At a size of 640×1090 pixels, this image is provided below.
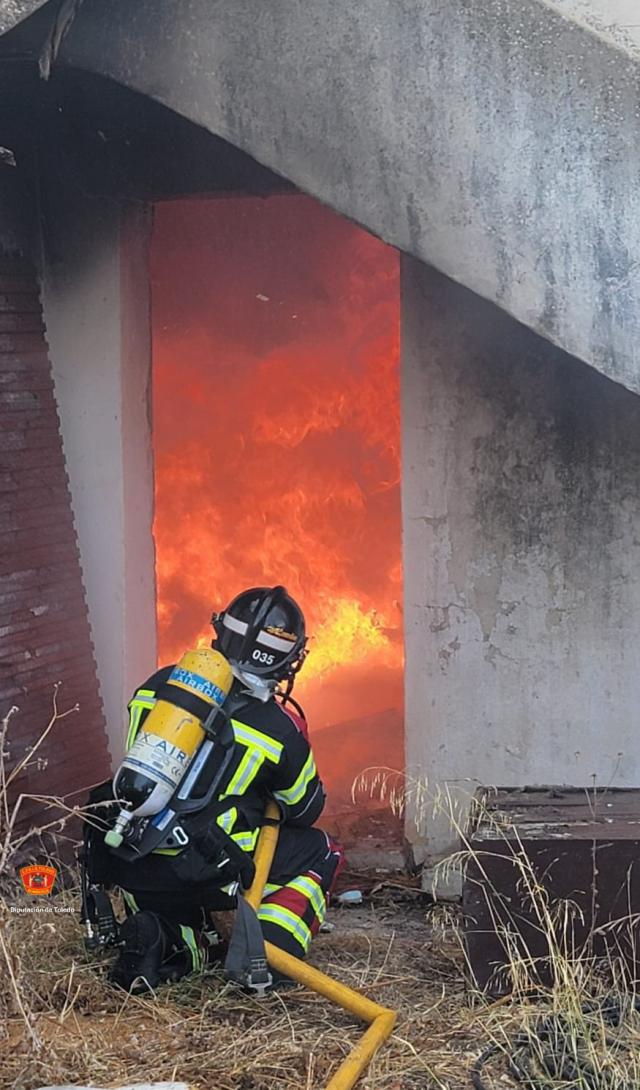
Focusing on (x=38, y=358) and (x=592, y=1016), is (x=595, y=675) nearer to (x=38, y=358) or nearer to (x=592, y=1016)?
(x=592, y=1016)

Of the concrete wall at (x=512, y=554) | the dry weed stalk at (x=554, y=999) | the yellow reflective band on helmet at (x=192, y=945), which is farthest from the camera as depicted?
the concrete wall at (x=512, y=554)

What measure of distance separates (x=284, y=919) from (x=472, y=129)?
3.04 metres

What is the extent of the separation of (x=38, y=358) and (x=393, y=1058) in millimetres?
3970

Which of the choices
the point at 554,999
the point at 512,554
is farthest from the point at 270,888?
the point at 512,554

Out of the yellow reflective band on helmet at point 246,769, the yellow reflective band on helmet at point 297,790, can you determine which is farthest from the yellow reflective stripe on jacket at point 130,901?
the yellow reflective band on helmet at point 297,790

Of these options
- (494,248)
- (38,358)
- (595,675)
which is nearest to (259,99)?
(494,248)

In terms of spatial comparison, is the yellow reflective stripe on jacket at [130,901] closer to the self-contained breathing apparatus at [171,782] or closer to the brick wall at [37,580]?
the self-contained breathing apparatus at [171,782]

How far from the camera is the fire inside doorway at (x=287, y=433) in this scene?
8711 mm

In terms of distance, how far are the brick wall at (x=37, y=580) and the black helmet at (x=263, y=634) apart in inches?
59.6

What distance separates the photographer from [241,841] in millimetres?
5090

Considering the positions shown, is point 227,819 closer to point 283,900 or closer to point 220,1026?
point 283,900

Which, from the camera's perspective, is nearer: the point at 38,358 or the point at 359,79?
the point at 359,79

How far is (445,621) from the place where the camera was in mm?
6578

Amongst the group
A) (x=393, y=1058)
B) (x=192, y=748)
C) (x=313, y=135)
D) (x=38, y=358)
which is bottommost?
(x=393, y=1058)
